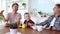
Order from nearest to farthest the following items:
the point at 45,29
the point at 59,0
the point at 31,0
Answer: the point at 45,29 < the point at 59,0 < the point at 31,0

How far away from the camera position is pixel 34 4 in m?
3.58

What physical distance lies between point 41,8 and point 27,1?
0.36 m

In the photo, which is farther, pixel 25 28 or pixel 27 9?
pixel 27 9

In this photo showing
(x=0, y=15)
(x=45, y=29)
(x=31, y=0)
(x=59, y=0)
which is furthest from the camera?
(x=31, y=0)

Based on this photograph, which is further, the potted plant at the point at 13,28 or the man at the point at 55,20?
the man at the point at 55,20

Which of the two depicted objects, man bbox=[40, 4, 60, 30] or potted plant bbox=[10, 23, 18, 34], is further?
man bbox=[40, 4, 60, 30]

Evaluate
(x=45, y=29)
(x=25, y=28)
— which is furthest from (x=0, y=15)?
(x=45, y=29)

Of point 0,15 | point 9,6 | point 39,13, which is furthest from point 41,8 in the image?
point 0,15

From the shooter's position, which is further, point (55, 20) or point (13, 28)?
point (55, 20)

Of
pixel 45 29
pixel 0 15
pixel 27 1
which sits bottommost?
pixel 45 29

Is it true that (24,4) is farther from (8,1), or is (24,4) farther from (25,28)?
(25,28)

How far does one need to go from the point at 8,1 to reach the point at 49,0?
0.94 m

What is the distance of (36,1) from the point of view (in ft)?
11.7

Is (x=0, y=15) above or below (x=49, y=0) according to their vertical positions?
below
